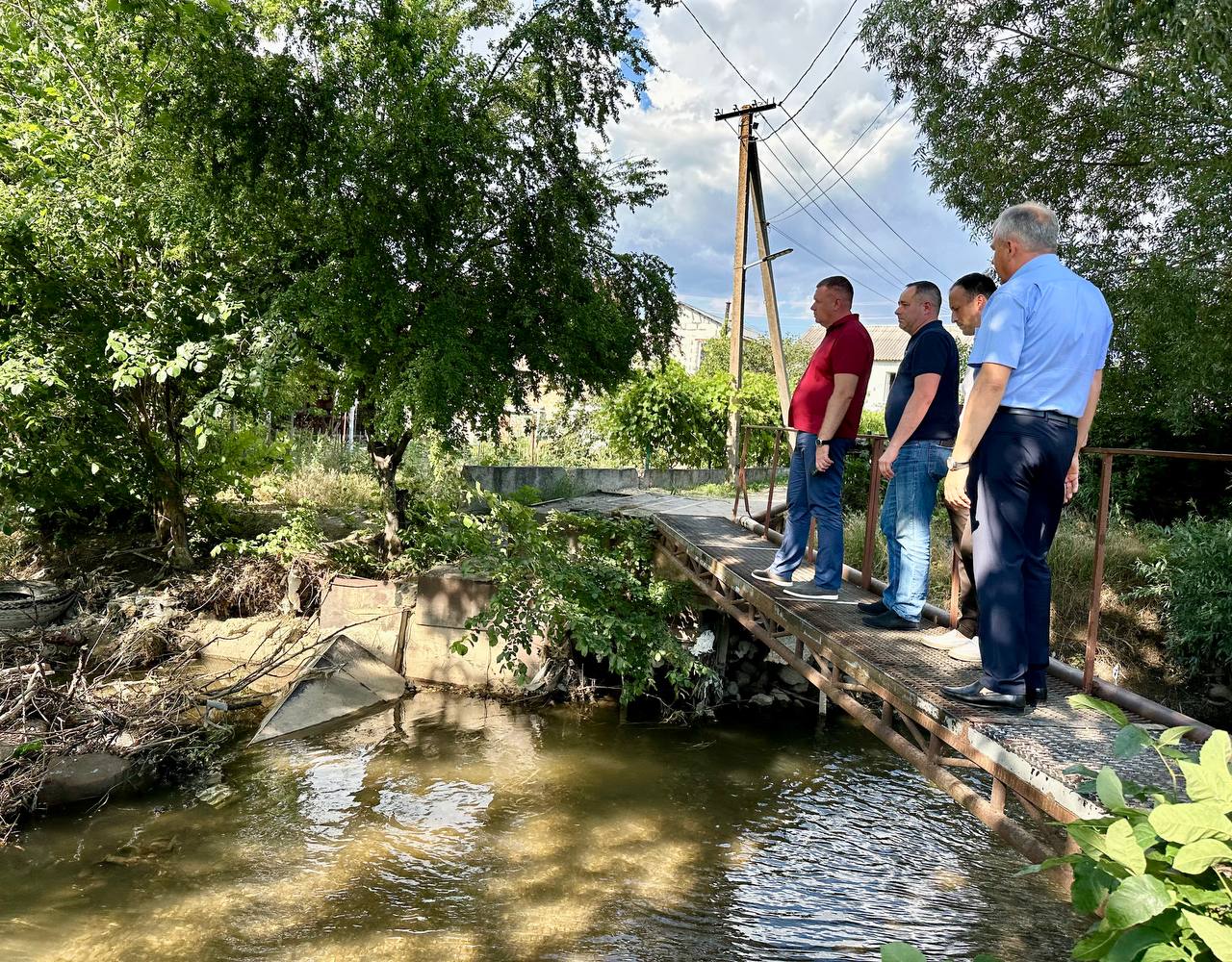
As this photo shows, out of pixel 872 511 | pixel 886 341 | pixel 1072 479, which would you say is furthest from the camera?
pixel 886 341

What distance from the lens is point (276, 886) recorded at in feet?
16.4

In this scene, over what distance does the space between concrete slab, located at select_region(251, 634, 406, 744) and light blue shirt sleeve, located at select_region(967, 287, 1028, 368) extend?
21.7 ft

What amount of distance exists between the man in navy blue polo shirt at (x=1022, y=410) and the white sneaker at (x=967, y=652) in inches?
34.7

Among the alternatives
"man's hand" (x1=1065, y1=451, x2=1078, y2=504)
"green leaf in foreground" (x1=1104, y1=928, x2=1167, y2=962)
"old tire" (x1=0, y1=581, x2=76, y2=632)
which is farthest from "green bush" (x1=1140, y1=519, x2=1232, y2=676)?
"old tire" (x1=0, y1=581, x2=76, y2=632)

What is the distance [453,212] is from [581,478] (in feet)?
20.5

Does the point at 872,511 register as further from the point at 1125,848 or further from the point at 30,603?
the point at 30,603

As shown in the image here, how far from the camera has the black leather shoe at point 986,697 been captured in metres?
3.29

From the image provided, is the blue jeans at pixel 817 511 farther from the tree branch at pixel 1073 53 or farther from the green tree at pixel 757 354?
the green tree at pixel 757 354

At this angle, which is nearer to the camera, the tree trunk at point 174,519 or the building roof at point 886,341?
the tree trunk at point 174,519

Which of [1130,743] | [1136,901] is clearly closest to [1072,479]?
[1130,743]

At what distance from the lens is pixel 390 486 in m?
10.1

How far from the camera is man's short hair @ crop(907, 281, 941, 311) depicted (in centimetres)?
455

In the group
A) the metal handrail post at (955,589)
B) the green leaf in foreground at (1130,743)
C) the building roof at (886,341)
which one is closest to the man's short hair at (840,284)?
the metal handrail post at (955,589)

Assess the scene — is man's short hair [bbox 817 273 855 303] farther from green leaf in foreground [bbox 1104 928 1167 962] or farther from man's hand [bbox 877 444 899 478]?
green leaf in foreground [bbox 1104 928 1167 962]
